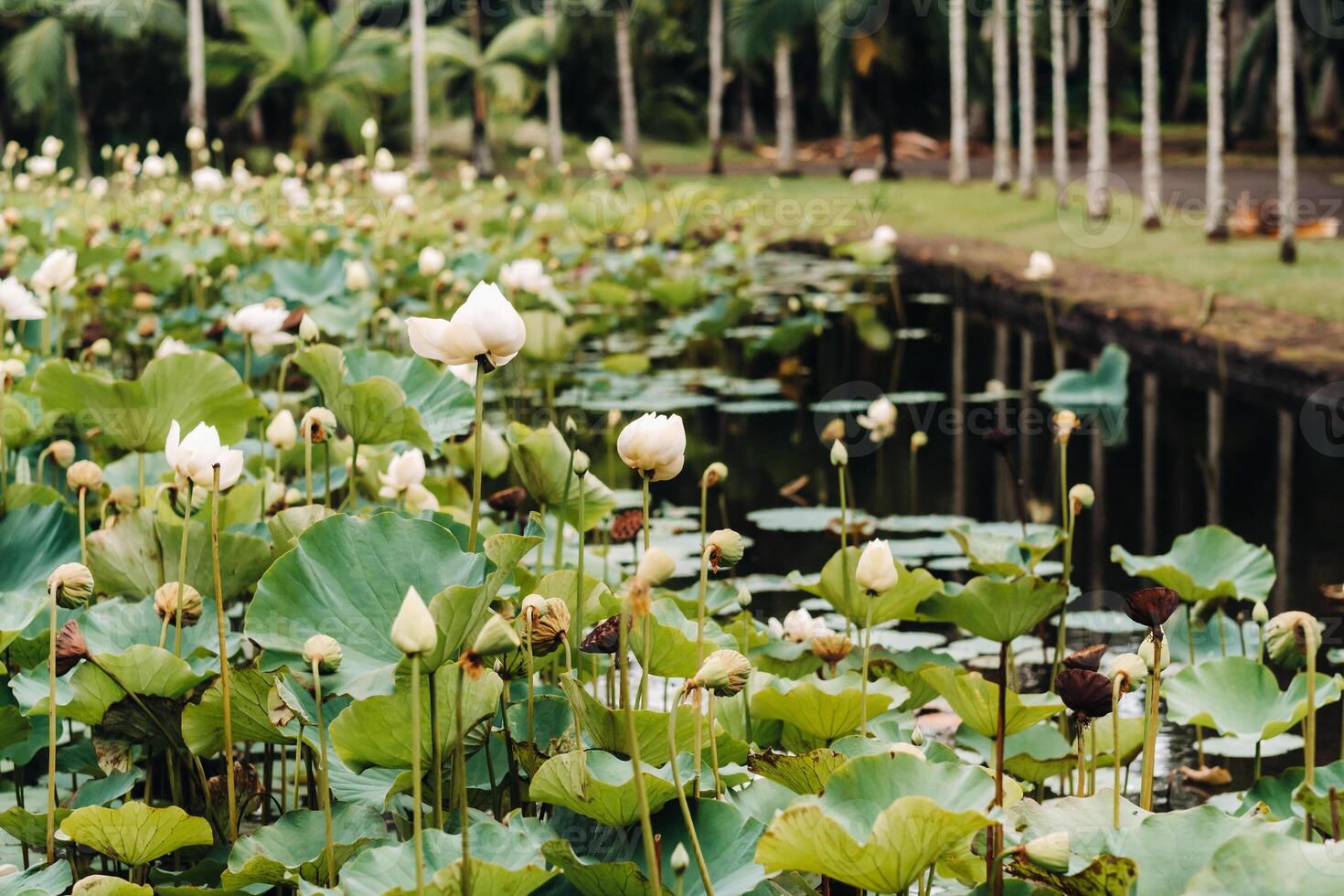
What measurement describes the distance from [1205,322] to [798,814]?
5392 mm

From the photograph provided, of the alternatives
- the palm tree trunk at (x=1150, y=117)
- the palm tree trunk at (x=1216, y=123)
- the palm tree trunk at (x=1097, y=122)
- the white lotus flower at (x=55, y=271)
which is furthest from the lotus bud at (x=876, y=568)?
the palm tree trunk at (x=1097, y=122)

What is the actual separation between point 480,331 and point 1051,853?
0.67 meters

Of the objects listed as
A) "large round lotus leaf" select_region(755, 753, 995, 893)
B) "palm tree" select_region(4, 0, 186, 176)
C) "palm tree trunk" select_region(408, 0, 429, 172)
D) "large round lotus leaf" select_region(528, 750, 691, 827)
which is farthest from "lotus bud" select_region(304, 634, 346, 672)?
"palm tree" select_region(4, 0, 186, 176)

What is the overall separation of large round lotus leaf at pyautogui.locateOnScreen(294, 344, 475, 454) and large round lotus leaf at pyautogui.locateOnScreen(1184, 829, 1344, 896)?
1.29m

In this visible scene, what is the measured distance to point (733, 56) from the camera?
16453 millimetres

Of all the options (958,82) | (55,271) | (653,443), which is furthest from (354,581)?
(958,82)

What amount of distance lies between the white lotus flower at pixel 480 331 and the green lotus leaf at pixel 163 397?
915 mm

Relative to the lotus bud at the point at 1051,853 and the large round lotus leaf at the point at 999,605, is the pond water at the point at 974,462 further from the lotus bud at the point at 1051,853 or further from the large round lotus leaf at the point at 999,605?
the lotus bud at the point at 1051,853

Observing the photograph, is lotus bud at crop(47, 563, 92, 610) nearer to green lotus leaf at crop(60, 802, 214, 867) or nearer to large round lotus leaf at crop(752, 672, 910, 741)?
green lotus leaf at crop(60, 802, 214, 867)

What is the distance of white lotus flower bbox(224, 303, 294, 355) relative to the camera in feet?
8.44

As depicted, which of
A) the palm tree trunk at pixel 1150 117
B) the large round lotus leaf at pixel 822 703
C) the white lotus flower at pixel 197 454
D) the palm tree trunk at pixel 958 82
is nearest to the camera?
the white lotus flower at pixel 197 454

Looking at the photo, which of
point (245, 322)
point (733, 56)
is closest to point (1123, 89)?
point (733, 56)

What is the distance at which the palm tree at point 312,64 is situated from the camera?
58.3 feet

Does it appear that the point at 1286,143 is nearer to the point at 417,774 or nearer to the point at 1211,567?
the point at 1211,567
